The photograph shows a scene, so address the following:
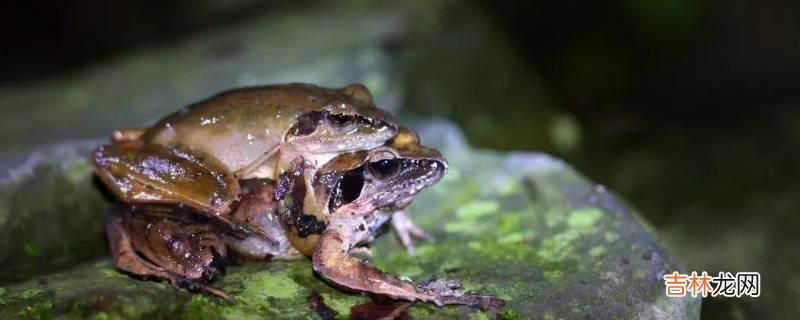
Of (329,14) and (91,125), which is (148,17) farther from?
(91,125)

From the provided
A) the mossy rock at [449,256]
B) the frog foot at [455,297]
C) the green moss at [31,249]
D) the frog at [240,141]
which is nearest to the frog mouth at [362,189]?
the frog at [240,141]

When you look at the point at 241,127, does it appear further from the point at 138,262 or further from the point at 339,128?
the point at 138,262

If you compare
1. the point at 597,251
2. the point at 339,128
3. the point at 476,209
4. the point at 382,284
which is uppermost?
the point at 476,209

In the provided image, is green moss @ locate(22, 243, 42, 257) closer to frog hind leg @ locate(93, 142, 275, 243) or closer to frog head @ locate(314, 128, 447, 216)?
frog hind leg @ locate(93, 142, 275, 243)

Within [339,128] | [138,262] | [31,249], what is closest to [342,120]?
[339,128]

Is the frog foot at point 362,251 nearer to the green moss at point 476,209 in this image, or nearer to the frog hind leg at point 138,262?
the frog hind leg at point 138,262

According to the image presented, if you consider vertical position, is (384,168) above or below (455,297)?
above

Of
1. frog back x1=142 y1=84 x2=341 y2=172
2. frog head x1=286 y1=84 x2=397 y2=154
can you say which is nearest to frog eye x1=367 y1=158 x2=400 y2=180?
frog head x1=286 y1=84 x2=397 y2=154

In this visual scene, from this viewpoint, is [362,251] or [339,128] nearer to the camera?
[339,128]
